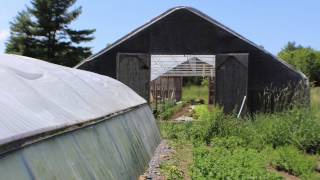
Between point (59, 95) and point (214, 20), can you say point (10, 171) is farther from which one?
point (214, 20)

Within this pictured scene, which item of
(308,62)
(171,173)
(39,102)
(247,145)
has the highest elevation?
(308,62)

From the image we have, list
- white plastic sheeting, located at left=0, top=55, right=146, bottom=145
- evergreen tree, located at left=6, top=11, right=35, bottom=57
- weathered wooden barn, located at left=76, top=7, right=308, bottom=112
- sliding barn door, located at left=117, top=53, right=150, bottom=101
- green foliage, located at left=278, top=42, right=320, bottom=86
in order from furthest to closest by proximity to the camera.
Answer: green foliage, located at left=278, top=42, right=320, bottom=86, evergreen tree, located at left=6, top=11, right=35, bottom=57, sliding barn door, located at left=117, top=53, right=150, bottom=101, weathered wooden barn, located at left=76, top=7, right=308, bottom=112, white plastic sheeting, located at left=0, top=55, right=146, bottom=145

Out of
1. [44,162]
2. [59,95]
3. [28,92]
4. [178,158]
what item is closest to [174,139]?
[178,158]

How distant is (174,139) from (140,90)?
225 inches

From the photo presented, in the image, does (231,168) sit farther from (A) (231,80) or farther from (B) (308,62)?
(B) (308,62)

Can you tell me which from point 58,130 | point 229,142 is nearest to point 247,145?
point 229,142

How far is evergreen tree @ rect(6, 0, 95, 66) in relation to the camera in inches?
1432

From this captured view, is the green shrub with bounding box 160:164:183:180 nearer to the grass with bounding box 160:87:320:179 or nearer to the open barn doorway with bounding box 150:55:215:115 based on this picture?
the grass with bounding box 160:87:320:179

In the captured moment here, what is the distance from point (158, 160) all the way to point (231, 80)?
9.92 meters

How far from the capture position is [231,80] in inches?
742

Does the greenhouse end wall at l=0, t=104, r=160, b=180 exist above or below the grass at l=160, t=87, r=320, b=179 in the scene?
above

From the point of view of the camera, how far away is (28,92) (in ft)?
16.2

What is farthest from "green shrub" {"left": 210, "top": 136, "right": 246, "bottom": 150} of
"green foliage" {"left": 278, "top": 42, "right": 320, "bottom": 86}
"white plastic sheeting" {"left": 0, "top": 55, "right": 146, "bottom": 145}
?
"green foliage" {"left": 278, "top": 42, "right": 320, "bottom": 86}

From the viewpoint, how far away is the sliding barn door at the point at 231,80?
1856cm
